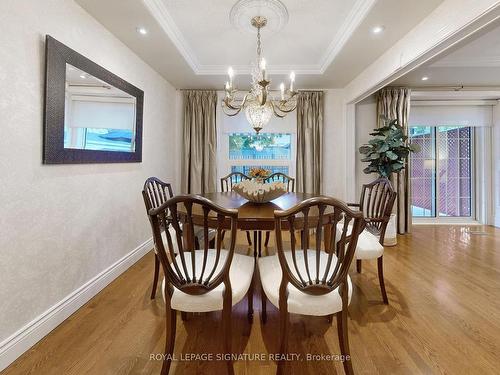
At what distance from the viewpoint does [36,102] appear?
166 cm

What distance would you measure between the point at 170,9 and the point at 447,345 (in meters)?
3.29

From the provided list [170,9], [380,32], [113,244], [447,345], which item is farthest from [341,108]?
[113,244]

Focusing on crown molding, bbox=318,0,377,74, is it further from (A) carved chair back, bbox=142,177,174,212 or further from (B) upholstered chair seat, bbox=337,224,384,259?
(A) carved chair back, bbox=142,177,174,212

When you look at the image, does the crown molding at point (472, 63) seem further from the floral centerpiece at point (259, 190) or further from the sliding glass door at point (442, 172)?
the floral centerpiece at point (259, 190)

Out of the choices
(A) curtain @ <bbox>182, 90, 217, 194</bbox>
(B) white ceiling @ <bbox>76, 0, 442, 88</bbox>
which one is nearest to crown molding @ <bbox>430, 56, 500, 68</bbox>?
(B) white ceiling @ <bbox>76, 0, 442, 88</bbox>

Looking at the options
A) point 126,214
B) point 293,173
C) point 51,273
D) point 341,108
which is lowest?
point 51,273

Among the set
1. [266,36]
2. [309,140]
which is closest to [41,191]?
[266,36]

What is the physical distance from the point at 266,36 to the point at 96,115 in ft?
6.14

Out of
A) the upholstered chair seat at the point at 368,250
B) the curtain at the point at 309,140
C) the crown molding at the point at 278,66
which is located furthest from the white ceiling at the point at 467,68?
the upholstered chair seat at the point at 368,250

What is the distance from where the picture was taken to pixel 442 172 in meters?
4.88

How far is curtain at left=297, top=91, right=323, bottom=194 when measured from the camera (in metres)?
4.24

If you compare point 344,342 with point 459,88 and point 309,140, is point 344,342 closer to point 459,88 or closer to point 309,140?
point 309,140

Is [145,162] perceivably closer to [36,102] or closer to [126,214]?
[126,214]

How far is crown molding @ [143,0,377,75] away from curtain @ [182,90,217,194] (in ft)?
2.18
